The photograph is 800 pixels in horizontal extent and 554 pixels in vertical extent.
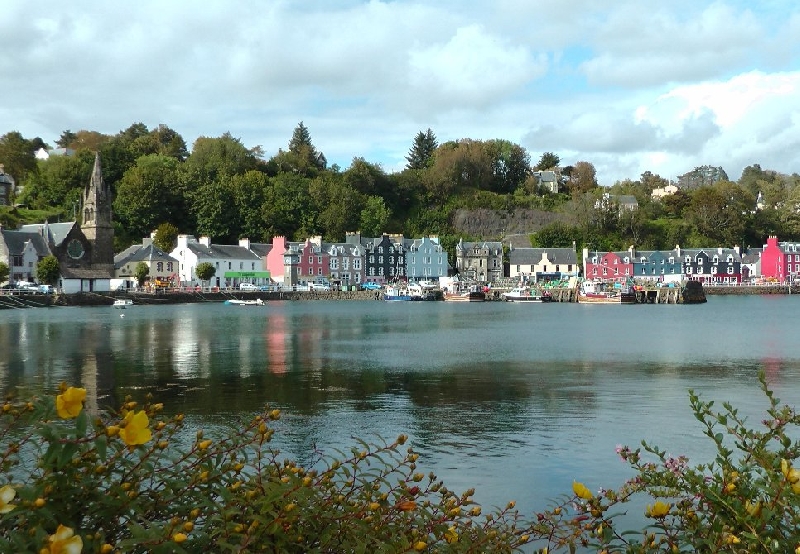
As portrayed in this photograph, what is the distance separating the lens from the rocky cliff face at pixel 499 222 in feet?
514

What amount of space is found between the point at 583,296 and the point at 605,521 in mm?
115866

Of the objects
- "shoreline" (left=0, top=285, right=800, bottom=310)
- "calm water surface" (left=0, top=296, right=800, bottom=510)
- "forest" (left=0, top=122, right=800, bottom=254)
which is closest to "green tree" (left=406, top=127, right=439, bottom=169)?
"forest" (left=0, top=122, right=800, bottom=254)

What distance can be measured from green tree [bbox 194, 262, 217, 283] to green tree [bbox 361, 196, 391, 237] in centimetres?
3265

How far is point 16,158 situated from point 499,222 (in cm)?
8884

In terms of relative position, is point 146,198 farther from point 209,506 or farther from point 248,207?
point 209,506

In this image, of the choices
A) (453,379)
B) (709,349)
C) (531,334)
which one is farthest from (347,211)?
(453,379)

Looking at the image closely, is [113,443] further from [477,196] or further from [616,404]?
[477,196]

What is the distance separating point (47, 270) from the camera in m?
98.3

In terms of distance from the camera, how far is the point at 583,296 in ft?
390

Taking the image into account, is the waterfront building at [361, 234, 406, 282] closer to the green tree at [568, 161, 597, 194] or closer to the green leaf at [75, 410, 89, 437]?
the green tree at [568, 161, 597, 194]

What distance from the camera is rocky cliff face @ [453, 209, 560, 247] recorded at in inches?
6166

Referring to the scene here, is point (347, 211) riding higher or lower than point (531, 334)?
higher

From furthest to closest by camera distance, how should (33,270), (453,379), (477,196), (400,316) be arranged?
1. (477,196)
2. (33,270)
3. (400,316)
4. (453,379)

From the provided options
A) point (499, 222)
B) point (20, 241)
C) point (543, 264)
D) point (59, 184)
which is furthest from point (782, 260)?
point (59, 184)
